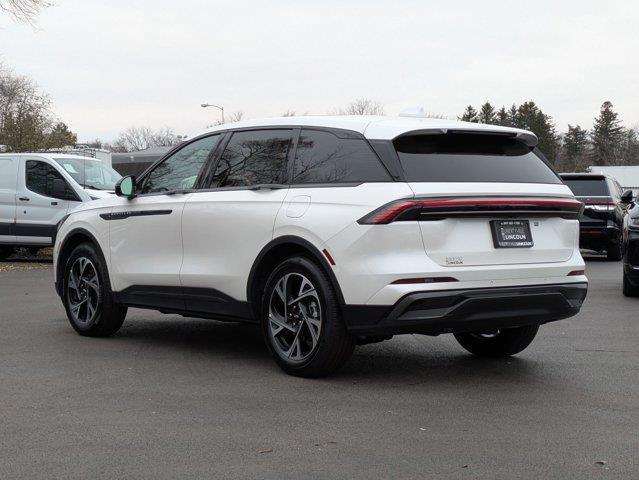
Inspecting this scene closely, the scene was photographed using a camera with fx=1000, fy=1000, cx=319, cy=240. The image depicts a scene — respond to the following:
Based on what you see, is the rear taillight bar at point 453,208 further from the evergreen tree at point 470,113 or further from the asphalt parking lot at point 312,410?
the evergreen tree at point 470,113

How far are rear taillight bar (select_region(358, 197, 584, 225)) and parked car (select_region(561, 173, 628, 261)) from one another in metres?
13.0

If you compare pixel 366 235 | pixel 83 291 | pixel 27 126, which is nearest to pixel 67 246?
pixel 83 291

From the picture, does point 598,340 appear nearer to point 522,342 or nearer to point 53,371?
point 522,342

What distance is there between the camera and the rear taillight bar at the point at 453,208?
6078 millimetres

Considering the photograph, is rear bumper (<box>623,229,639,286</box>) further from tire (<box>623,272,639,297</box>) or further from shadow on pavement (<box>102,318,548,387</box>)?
shadow on pavement (<box>102,318,548,387</box>)

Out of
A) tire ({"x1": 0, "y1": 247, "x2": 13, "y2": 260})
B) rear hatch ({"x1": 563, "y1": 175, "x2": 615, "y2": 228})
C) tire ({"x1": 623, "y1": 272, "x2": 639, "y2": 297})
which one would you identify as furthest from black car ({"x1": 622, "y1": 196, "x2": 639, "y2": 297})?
tire ({"x1": 0, "y1": 247, "x2": 13, "y2": 260})

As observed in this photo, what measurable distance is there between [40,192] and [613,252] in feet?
37.1

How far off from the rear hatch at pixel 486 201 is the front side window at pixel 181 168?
1.97 metres

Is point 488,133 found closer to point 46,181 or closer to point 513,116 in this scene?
point 46,181

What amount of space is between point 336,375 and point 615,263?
13858mm

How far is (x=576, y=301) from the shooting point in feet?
22.1

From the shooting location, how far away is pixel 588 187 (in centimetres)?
1942

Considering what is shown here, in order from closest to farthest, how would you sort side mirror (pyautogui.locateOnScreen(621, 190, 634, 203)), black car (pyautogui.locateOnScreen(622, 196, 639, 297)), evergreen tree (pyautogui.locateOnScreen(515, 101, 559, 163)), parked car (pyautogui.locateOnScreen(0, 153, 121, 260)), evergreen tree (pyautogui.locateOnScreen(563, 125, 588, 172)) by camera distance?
black car (pyautogui.locateOnScreen(622, 196, 639, 297)), side mirror (pyautogui.locateOnScreen(621, 190, 634, 203)), parked car (pyautogui.locateOnScreen(0, 153, 121, 260)), evergreen tree (pyautogui.locateOnScreen(515, 101, 559, 163)), evergreen tree (pyautogui.locateOnScreen(563, 125, 588, 172))

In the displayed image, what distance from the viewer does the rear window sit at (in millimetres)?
19266
